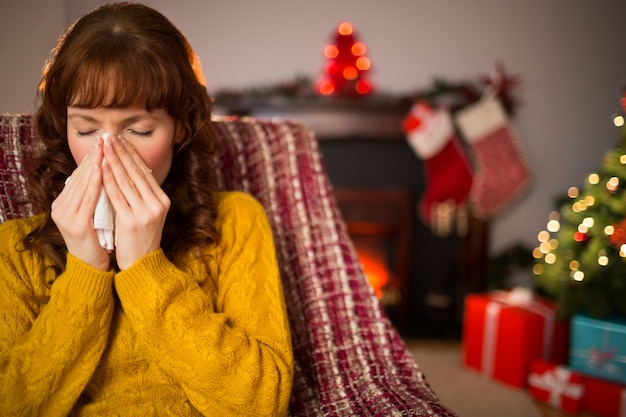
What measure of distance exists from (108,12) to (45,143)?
10.6 inches

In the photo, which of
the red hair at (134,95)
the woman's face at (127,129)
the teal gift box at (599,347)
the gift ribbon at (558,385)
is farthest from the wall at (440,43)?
the woman's face at (127,129)

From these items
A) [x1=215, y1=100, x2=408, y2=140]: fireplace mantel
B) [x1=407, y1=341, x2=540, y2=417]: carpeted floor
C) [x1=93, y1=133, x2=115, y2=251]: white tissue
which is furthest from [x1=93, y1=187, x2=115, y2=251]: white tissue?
[x1=215, y1=100, x2=408, y2=140]: fireplace mantel

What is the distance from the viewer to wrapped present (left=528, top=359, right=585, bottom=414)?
2.28 m

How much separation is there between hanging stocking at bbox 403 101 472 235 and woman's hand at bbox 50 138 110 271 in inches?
95.3

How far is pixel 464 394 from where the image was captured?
246 cm

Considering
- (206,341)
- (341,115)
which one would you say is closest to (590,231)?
(341,115)

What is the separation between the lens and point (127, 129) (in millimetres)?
917

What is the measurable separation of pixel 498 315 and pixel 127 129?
205 centimetres

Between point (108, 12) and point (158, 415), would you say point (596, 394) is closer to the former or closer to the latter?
point (158, 415)

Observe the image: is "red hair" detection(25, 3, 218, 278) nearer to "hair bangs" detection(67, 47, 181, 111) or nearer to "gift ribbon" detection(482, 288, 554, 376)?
"hair bangs" detection(67, 47, 181, 111)

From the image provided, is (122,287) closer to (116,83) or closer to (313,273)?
(116,83)

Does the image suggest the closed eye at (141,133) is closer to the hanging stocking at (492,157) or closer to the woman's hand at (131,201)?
the woman's hand at (131,201)

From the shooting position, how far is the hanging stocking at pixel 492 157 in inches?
→ 123

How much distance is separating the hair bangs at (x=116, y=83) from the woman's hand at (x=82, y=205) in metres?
0.07
